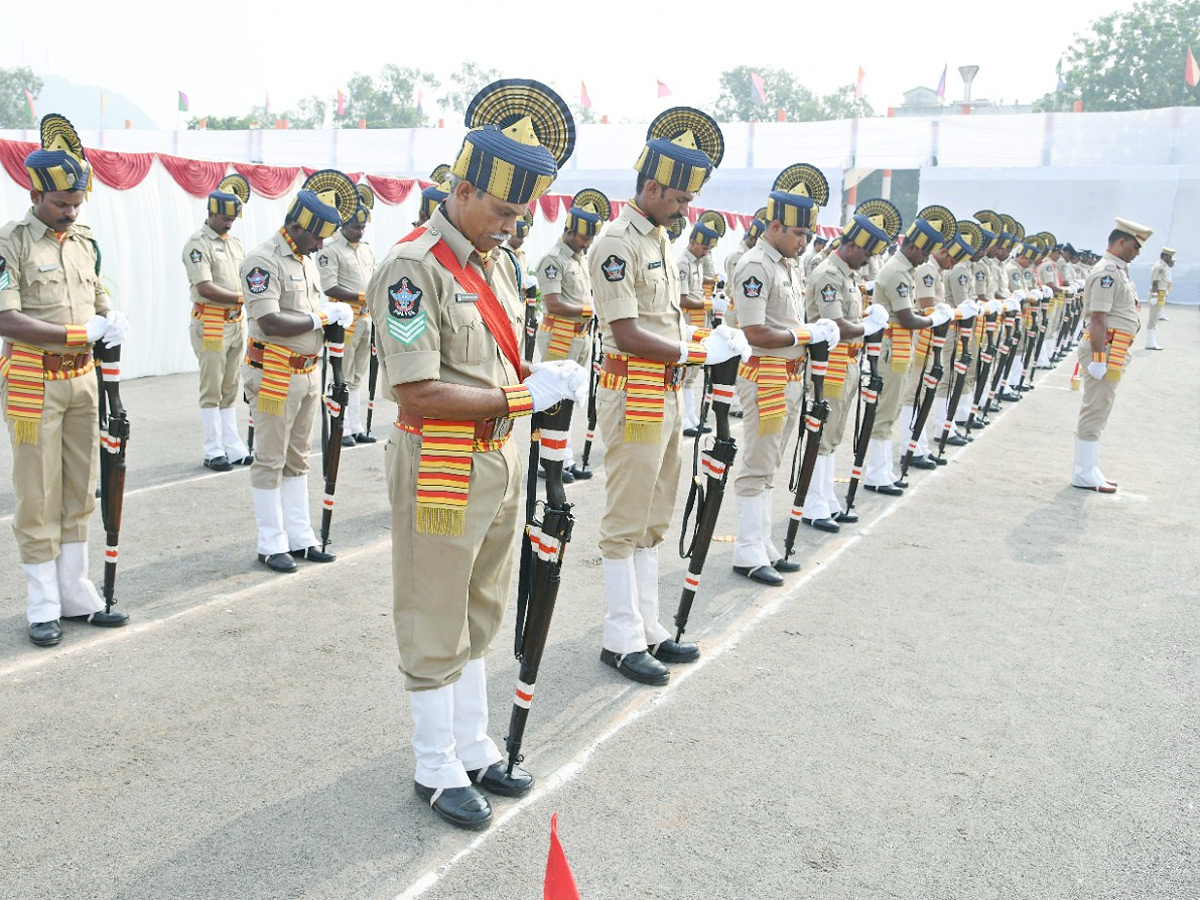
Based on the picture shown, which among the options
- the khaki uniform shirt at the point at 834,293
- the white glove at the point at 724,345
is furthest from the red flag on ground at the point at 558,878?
the khaki uniform shirt at the point at 834,293

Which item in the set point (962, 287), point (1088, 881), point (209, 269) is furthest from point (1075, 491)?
point (209, 269)

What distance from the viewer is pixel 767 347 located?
6176mm

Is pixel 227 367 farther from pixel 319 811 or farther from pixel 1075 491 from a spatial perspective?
pixel 1075 491

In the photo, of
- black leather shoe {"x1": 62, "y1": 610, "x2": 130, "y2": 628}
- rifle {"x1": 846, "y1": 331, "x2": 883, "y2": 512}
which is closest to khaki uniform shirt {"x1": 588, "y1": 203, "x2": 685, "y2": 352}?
black leather shoe {"x1": 62, "y1": 610, "x2": 130, "y2": 628}

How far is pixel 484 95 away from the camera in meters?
3.56

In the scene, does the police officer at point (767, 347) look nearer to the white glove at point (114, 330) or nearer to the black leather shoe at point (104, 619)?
the white glove at point (114, 330)

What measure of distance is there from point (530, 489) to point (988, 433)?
968 cm

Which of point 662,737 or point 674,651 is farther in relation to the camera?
A: point 674,651

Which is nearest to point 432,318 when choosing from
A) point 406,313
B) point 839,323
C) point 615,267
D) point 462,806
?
point 406,313

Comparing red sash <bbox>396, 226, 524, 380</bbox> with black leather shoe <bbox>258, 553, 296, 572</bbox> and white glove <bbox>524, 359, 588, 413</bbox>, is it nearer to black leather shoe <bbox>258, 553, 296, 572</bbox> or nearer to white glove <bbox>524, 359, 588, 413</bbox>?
white glove <bbox>524, 359, 588, 413</bbox>

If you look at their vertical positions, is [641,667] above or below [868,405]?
below

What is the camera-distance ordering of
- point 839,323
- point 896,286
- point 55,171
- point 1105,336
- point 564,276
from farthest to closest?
point 564,276 → point 1105,336 → point 896,286 → point 839,323 → point 55,171

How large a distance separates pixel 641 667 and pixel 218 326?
5.92 m

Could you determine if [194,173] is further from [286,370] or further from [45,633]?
[45,633]
